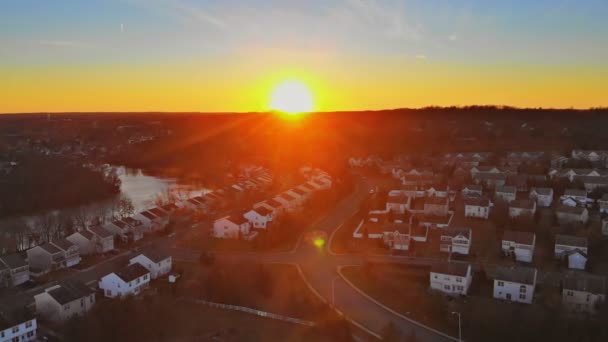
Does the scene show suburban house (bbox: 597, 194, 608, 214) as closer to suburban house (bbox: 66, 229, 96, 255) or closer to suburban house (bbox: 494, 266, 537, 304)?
suburban house (bbox: 494, 266, 537, 304)

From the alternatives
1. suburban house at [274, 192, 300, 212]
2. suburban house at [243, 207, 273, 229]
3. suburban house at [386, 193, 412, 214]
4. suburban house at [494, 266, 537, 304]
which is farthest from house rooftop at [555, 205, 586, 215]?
suburban house at [243, 207, 273, 229]

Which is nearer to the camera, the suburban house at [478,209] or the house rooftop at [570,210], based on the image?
the house rooftop at [570,210]

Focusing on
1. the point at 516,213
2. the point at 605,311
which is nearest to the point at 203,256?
the point at 605,311

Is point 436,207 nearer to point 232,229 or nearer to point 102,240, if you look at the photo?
point 232,229

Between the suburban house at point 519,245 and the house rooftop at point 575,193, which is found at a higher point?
the house rooftop at point 575,193

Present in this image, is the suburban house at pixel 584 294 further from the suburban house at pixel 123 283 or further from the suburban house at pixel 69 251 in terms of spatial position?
the suburban house at pixel 69 251

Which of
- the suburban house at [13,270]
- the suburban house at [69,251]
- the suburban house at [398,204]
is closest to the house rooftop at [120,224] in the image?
the suburban house at [69,251]

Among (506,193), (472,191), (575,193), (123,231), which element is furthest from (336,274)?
(575,193)
